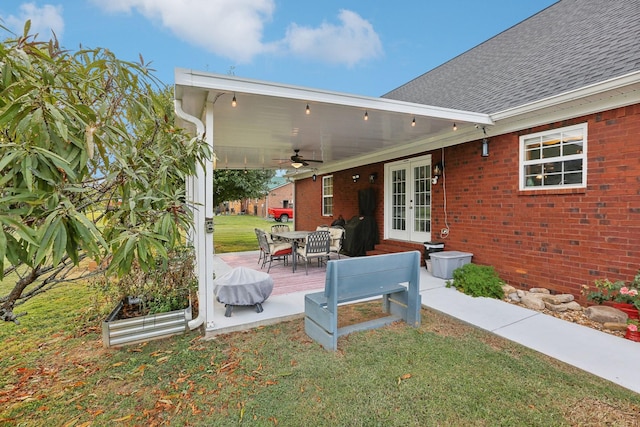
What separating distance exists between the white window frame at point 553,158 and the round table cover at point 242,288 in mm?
4551

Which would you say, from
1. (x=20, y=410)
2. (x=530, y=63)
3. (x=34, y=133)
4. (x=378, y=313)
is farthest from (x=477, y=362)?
(x=530, y=63)

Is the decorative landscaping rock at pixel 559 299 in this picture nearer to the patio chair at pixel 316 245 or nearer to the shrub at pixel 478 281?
the shrub at pixel 478 281

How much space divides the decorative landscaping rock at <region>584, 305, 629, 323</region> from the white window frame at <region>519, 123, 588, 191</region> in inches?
65.4

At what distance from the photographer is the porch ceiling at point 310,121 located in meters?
3.74

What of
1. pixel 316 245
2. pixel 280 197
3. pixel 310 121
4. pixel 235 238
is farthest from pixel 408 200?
pixel 280 197

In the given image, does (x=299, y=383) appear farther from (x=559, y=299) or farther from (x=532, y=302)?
(x=559, y=299)

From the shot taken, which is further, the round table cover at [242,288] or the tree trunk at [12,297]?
the round table cover at [242,288]

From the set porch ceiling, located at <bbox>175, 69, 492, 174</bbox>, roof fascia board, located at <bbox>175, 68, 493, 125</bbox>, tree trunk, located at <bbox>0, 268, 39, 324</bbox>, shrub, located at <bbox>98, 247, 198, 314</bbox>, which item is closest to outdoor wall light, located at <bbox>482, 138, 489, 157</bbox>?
porch ceiling, located at <bbox>175, 69, 492, 174</bbox>

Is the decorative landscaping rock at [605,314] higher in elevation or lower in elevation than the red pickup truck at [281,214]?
lower

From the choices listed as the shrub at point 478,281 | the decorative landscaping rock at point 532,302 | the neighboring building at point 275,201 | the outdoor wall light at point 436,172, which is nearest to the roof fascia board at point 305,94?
the outdoor wall light at point 436,172

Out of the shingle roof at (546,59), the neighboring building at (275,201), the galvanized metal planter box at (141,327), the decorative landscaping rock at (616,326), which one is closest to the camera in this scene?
the galvanized metal planter box at (141,327)

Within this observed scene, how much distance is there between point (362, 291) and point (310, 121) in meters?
3.31

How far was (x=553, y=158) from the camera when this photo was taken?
15.2 feet

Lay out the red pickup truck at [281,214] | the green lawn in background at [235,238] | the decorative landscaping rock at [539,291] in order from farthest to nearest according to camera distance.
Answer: the red pickup truck at [281,214], the green lawn in background at [235,238], the decorative landscaping rock at [539,291]
